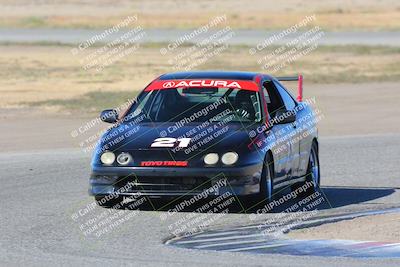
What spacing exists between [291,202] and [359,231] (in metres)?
2.71

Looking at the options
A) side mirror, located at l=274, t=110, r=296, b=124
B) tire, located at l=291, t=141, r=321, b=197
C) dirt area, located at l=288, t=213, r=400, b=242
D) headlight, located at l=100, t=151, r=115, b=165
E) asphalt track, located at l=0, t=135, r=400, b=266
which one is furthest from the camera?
tire, located at l=291, t=141, r=321, b=197

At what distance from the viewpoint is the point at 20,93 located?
31000 mm

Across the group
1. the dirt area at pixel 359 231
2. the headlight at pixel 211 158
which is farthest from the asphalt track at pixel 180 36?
the dirt area at pixel 359 231

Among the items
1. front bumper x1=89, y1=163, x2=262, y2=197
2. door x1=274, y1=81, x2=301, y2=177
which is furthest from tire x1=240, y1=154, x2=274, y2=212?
door x1=274, y1=81, x2=301, y2=177

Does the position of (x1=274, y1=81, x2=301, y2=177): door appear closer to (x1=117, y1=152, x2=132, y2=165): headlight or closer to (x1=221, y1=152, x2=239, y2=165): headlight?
(x1=221, y1=152, x2=239, y2=165): headlight

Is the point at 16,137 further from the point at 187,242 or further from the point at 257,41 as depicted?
the point at 257,41

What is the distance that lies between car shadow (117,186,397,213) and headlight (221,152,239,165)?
1.39 ft

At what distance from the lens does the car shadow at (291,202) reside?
12.5 m

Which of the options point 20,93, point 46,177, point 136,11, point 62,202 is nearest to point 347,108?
point 20,93

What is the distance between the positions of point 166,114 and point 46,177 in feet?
9.51

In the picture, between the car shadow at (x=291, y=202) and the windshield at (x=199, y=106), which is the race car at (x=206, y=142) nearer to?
the windshield at (x=199, y=106)

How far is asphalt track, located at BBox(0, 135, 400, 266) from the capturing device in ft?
31.2

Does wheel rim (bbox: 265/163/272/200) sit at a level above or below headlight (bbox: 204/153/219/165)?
below

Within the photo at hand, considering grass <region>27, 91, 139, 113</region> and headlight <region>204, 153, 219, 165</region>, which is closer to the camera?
headlight <region>204, 153, 219, 165</region>
